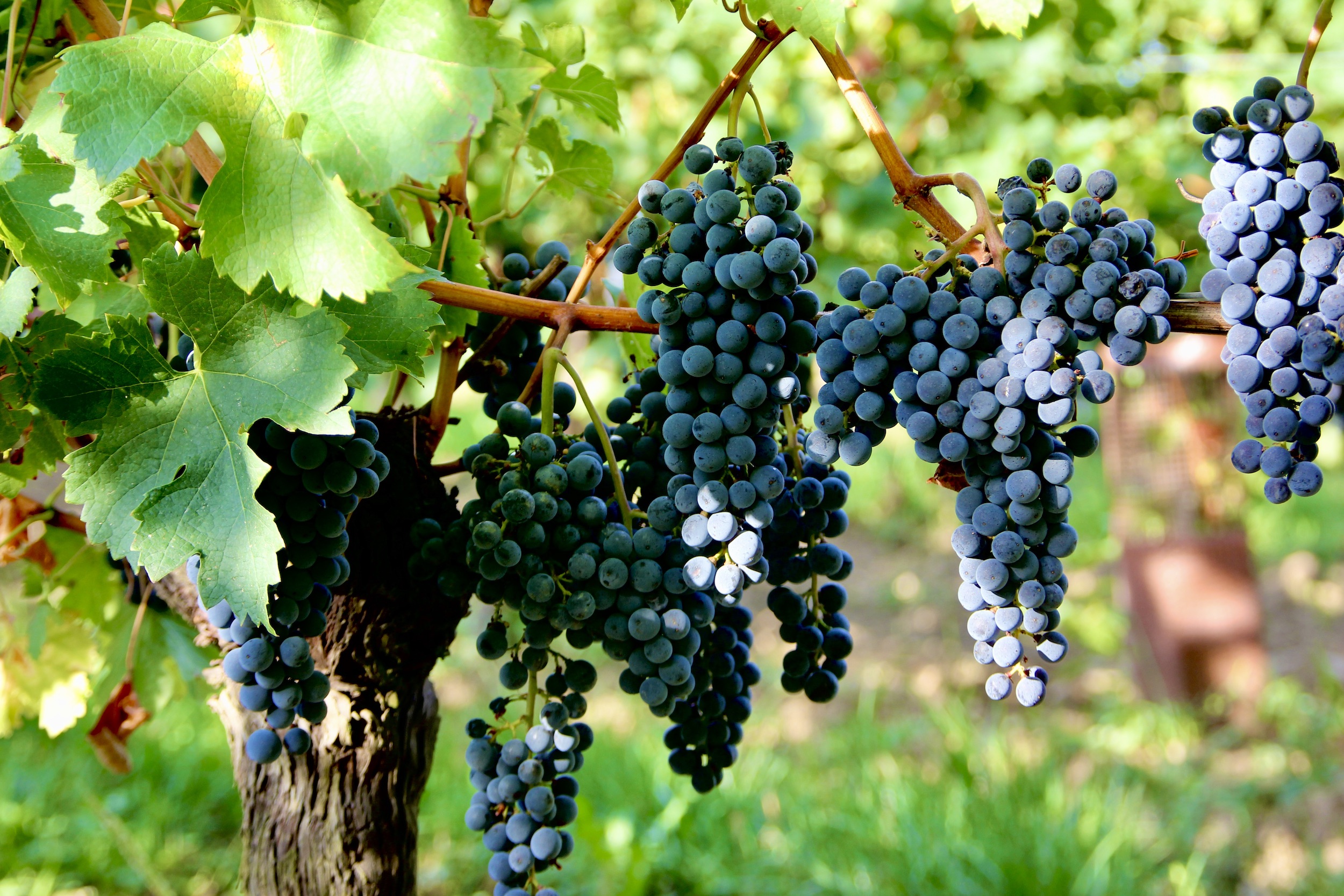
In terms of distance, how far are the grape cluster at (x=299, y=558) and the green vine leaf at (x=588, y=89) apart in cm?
46

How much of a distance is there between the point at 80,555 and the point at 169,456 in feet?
1.90

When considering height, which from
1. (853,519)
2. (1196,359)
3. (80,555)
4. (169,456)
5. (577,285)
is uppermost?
(853,519)

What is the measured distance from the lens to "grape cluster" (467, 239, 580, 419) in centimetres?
97

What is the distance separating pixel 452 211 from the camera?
93cm

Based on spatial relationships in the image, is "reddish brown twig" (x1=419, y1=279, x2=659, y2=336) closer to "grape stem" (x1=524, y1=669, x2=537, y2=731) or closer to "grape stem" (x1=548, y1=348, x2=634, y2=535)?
"grape stem" (x1=548, y1=348, x2=634, y2=535)

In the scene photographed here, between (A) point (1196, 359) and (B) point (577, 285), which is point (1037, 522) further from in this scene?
(A) point (1196, 359)

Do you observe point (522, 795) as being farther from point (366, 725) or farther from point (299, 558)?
point (299, 558)

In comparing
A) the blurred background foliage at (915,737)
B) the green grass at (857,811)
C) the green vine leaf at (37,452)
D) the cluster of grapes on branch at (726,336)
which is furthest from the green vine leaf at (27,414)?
the green grass at (857,811)

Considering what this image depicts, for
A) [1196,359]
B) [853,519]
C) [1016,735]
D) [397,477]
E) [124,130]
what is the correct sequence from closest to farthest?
[124,130]
[397,477]
[1196,359]
[1016,735]
[853,519]

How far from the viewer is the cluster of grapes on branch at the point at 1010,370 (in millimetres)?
651

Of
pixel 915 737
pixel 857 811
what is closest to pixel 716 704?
pixel 857 811

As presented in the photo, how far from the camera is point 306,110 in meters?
0.64

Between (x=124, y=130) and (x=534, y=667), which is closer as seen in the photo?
(x=124, y=130)

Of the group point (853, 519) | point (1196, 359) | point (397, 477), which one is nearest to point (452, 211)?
point (397, 477)
